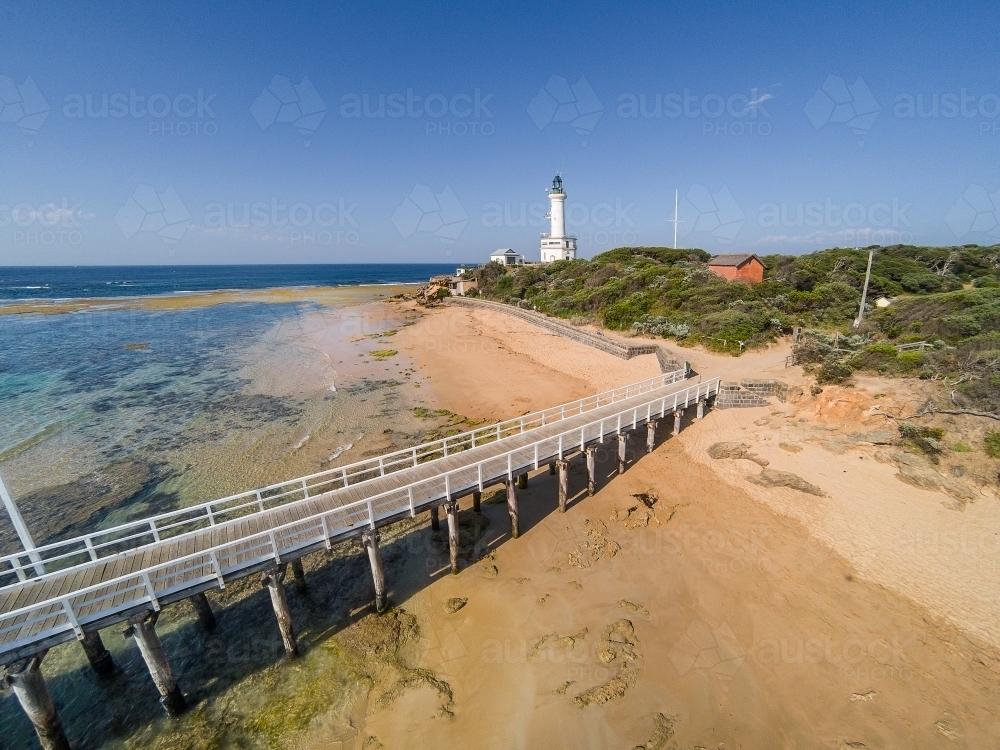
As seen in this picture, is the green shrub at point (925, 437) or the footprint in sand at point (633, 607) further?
the green shrub at point (925, 437)

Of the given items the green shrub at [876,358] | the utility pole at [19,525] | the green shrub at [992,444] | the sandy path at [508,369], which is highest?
the utility pole at [19,525]

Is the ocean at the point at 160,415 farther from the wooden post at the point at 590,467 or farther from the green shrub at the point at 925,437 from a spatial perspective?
the green shrub at the point at 925,437

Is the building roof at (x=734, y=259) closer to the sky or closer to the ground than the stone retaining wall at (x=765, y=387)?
closer to the sky

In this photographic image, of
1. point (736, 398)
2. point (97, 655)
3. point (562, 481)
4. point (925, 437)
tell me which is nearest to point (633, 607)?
point (562, 481)

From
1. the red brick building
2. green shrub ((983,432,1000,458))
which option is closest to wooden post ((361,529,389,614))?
green shrub ((983,432,1000,458))

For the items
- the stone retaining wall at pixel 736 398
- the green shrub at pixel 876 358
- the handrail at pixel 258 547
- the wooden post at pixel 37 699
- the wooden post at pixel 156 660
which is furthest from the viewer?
the stone retaining wall at pixel 736 398

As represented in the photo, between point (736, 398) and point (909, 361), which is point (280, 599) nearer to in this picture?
point (736, 398)

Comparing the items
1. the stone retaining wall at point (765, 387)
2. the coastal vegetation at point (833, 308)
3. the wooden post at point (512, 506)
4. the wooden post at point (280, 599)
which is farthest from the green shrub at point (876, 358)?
the wooden post at point (280, 599)

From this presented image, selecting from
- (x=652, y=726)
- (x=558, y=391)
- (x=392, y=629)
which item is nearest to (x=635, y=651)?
(x=652, y=726)
